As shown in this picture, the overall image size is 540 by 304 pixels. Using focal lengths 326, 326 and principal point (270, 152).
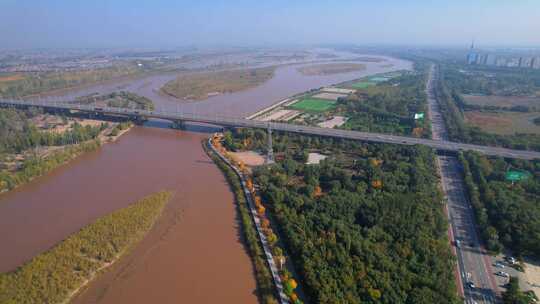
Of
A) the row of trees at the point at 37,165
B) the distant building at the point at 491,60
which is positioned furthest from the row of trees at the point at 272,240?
the distant building at the point at 491,60

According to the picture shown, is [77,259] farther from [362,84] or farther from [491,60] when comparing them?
[491,60]

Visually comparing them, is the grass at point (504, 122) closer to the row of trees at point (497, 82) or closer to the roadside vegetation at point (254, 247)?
the row of trees at point (497, 82)

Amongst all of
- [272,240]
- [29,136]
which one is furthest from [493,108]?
[29,136]

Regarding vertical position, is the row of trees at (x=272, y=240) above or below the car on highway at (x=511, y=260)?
above

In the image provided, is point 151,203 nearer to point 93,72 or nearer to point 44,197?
point 44,197

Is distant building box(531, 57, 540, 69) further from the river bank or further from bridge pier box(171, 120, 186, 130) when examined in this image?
the river bank

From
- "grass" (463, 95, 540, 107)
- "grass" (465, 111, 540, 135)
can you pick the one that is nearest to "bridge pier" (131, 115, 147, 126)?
"grass" (465, 111, 540, 135)

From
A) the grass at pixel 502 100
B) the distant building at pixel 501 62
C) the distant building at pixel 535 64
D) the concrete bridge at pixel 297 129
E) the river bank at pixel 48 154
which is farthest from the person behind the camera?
the distant building at pixel 501 62
